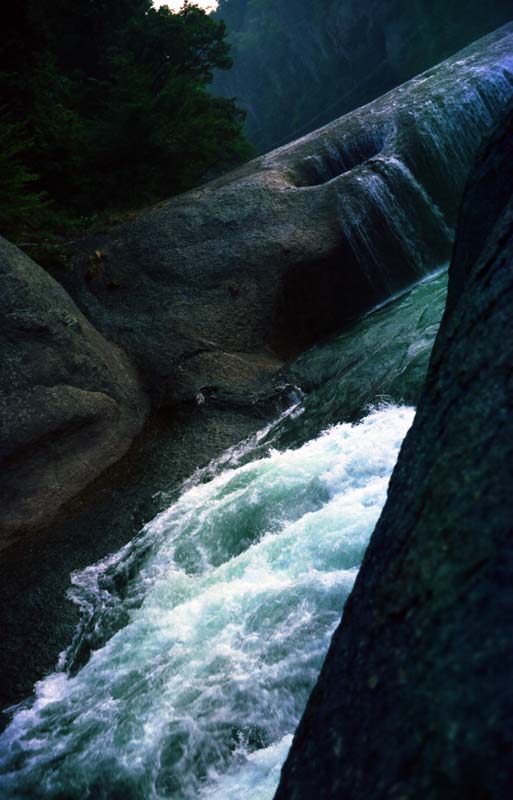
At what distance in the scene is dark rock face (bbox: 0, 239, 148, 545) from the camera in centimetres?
594

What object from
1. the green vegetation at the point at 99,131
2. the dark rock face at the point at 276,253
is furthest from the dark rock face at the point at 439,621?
the green vegetation at the point at 99,131

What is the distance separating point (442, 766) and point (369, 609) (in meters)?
0.44

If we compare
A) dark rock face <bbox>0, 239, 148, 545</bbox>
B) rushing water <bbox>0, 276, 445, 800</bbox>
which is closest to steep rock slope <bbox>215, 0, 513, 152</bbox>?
dark rock face <bbox>0, 239, 148, 545</bbox>

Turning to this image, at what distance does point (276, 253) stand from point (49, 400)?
4054 mm

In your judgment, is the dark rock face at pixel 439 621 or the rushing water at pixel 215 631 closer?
the dark rock face at pixel 439 621

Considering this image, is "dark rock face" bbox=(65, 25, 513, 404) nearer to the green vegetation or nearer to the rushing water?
the green vegetation

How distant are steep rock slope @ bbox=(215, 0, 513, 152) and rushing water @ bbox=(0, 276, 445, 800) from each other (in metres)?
27.1

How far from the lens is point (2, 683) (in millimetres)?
4059

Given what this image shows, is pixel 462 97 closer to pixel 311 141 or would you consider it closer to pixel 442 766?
pixel 311 141

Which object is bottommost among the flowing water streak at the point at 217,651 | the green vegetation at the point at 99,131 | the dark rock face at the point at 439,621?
the flowing water streak at the point at 217,651

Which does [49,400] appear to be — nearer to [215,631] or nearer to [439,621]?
[215,631]

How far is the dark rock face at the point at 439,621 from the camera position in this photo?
79cm

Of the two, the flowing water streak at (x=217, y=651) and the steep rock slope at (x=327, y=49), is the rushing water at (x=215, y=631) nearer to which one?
the flowing water streak at (x=217, y=651)

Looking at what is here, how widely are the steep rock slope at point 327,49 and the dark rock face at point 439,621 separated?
29.0m
